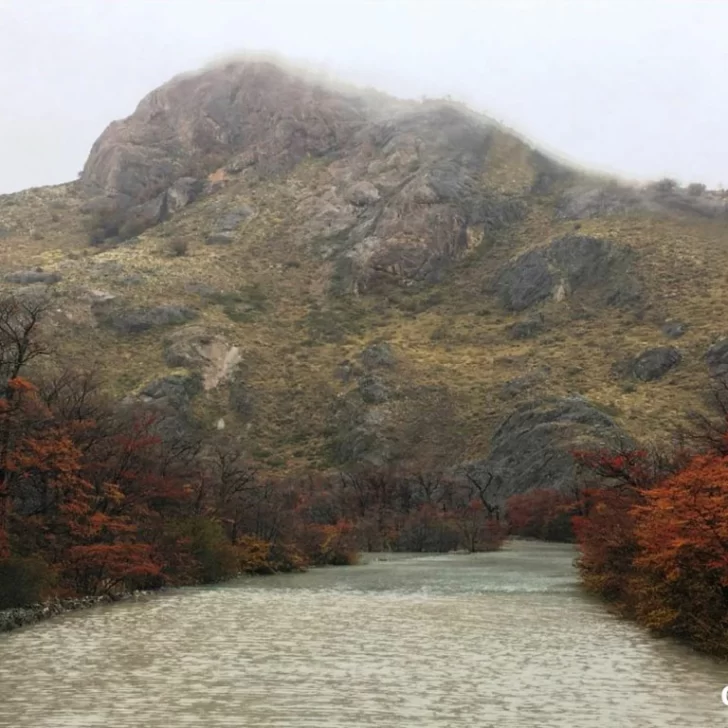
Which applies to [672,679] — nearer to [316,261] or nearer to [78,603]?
[78,603]

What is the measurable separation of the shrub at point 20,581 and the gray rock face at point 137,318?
235 ft

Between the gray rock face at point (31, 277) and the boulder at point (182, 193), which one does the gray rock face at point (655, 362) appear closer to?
the gray rock face at point (31, 277)

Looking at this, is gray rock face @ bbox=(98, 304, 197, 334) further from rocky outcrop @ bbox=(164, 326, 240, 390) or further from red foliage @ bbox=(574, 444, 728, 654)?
red foliage @ bbox=(574, 444, 728, 654)

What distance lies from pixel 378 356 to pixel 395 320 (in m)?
16.2

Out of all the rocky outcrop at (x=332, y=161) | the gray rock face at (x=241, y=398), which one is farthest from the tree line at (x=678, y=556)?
the rocky outcrop at (x=332, y=161)

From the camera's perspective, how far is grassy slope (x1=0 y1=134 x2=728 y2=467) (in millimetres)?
87688

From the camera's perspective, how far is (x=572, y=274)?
108500mm

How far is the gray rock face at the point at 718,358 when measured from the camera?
83.2 m

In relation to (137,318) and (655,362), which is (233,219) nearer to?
(137,318)

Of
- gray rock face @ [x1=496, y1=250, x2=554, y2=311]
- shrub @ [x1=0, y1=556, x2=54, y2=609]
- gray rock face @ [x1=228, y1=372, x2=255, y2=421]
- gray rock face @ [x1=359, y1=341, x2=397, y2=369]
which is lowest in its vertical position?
shrub @ [x1=0, y1=556, x2=54, y2=609]

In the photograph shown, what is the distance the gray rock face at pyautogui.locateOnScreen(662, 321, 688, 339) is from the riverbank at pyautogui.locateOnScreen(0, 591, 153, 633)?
72.6m

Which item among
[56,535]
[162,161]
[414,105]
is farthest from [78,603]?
[414,105]

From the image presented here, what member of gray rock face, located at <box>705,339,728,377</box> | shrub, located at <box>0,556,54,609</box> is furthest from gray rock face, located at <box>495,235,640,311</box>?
shrub, located at <box>0,556,54,609</box>

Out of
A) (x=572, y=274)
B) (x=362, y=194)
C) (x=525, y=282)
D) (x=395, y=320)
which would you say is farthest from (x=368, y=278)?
(x=572, y=274)
